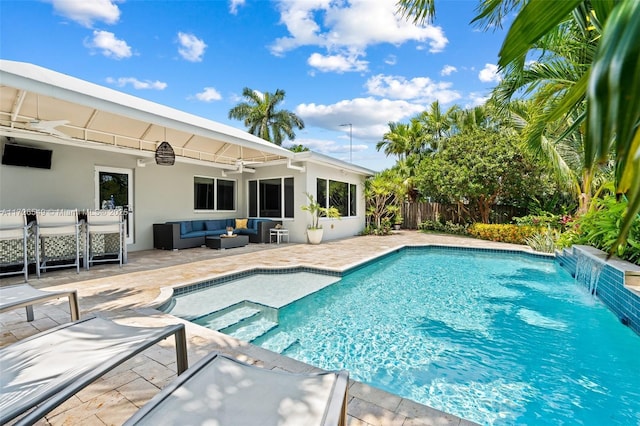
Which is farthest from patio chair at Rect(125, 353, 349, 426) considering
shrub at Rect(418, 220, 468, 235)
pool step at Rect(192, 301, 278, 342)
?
shrub at Rect(418, 220, 468, 235)

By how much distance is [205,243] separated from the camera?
34.6 ft

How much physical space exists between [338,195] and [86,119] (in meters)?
8.88

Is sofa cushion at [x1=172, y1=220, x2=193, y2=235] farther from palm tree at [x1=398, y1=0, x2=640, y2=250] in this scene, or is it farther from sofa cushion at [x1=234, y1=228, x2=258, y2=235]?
palm tree at [x1=398, y1=0, x2=640, y2=250]

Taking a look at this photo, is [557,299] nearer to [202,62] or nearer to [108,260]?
[108,260]

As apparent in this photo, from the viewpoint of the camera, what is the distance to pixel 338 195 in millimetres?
13516

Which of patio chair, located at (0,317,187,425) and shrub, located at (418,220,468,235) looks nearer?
patio chair, located at (0,317,187,425)

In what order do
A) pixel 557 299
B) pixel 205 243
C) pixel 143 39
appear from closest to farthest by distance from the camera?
pixel 557 299, pixel 143 39, pixel 205 243

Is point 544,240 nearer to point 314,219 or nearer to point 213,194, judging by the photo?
point 314,219

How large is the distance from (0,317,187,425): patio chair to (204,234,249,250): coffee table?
292 inches

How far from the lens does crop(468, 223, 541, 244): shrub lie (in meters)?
11.9

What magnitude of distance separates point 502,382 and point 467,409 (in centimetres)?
70

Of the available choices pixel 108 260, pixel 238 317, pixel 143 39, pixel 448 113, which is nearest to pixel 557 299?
pixel 238 317

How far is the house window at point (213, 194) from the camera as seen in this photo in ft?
37.9

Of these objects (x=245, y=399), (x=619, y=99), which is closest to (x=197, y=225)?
(x=245, y=399)
